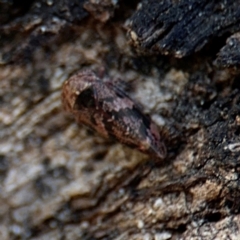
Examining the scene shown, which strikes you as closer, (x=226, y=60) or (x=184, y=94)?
(x=226, y=60)

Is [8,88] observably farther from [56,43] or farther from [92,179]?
[92,179]

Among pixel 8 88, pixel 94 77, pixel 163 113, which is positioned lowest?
pixel 163 113

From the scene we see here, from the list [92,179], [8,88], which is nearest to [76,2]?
[8,88]

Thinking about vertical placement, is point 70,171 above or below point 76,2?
below
